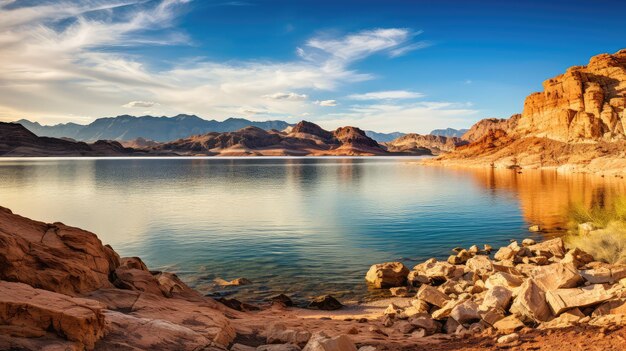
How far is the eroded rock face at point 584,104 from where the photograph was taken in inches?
4781

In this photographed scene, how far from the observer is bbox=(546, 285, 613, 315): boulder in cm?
1011

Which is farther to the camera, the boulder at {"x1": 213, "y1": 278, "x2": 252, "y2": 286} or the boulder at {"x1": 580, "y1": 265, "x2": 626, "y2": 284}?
the boulder at {"x1": 213, "y1": 278, "x2": 252, "y2": 286}

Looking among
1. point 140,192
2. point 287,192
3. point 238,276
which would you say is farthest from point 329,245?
point 140,192

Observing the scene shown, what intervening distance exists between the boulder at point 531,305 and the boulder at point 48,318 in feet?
29.7

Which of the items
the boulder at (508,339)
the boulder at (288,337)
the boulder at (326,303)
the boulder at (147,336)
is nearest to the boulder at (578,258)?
the boulder at (326,303)

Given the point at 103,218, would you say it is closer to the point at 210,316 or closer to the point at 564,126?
the point at 210,316

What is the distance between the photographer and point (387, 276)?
19469 millimetres

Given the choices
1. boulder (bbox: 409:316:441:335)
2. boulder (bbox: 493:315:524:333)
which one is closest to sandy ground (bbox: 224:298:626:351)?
boulder (bbox: 493:315:524:333)

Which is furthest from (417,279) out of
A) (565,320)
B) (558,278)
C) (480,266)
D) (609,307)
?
(609,307)

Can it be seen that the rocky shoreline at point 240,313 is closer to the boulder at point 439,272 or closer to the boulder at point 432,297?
the boulder at point 432,297

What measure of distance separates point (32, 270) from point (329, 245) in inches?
734

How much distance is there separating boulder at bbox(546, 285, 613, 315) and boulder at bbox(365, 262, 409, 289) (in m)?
9.17

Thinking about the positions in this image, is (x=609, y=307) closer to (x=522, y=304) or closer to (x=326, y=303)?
(x=522, y=304)

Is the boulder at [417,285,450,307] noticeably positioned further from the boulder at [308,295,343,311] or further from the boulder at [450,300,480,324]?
the boulder at [308,295,343,311]
